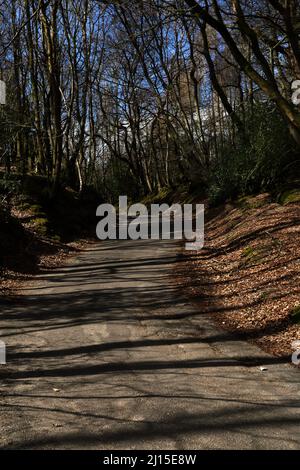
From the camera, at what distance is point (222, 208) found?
24.5 m

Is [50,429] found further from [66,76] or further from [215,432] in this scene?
[66,76]

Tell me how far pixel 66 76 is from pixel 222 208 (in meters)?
17.1

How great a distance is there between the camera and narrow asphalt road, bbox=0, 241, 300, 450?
185 inches

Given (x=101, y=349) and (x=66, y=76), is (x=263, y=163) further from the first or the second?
(x=66, y=76)

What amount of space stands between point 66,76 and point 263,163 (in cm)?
2006

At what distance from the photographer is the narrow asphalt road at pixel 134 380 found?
470 centimetres

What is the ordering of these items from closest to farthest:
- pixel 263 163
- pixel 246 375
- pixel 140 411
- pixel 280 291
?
pixel 140 411 < pixel 246 375 < pixel 280 291 < pixel 263 163

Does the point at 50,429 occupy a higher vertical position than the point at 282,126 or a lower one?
lower

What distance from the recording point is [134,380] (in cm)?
625

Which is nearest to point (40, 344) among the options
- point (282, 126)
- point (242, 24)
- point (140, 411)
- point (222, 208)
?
point (140, 411)

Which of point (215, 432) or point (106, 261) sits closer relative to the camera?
point (215, 432)

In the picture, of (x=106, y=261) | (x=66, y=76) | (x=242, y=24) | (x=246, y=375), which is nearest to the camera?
(x=246, y=375)

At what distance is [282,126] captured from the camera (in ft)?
59.4

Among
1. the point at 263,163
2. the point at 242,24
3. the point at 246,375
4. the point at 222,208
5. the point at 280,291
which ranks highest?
the point at 242,24
